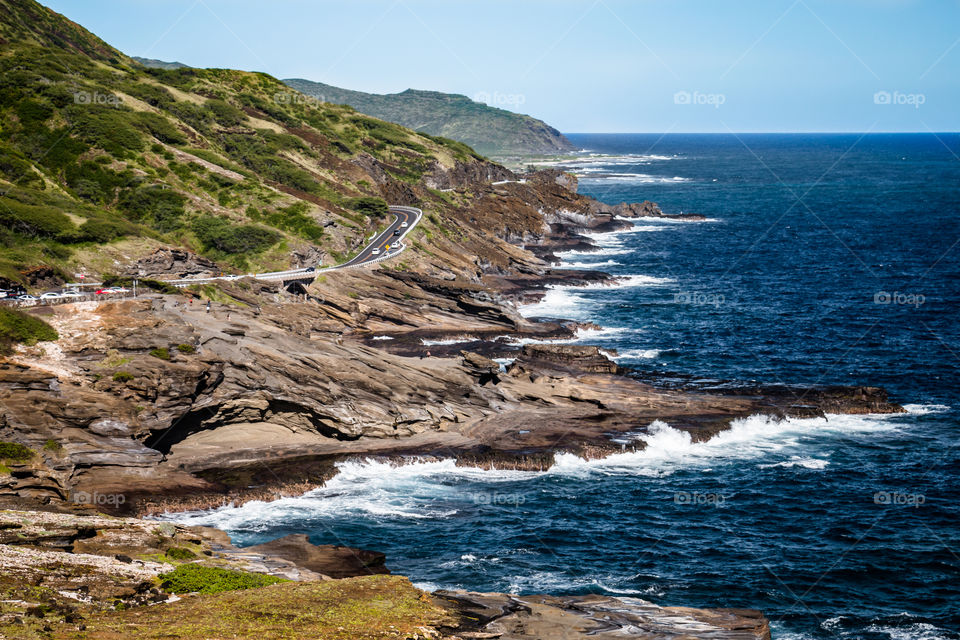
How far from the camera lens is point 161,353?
48.0 meters

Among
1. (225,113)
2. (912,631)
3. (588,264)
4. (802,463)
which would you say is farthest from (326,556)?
(225,113)

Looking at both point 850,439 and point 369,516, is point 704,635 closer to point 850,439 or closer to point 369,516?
point 369,516

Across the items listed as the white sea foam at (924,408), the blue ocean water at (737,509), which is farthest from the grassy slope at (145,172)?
the white sea foam at (924,408)

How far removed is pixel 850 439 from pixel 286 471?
39676 millimetres

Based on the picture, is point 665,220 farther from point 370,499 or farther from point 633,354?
point 370,499

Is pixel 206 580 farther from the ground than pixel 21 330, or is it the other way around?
pixel 21 330

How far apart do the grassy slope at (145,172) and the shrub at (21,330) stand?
1327 cm

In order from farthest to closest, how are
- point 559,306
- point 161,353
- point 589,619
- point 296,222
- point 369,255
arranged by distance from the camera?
point 559,306, point 296,222, point 369,255, point 161,353, point 589,619

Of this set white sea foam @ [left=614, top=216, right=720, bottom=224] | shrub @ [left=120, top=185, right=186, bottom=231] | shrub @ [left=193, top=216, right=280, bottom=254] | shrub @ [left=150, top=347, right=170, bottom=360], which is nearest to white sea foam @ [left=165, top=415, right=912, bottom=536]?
shrub @ [left=150, top=347, right=170, bottom=360]

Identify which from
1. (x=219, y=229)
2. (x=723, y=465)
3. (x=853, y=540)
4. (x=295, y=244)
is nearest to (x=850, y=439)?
(x=723, y=465)

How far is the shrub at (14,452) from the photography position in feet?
124

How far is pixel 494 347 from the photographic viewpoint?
73750 mm

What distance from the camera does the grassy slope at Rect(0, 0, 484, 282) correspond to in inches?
2849

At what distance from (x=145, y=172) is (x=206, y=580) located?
7605 cm
